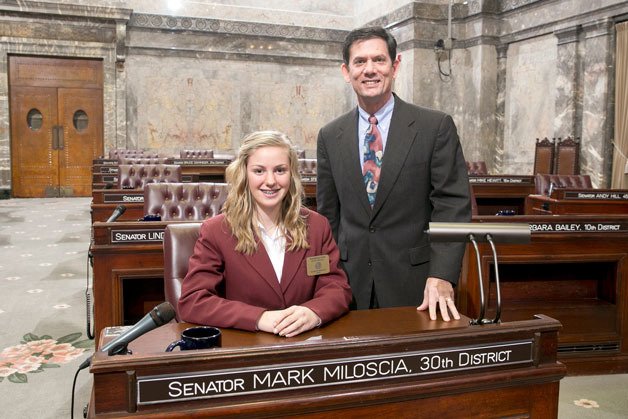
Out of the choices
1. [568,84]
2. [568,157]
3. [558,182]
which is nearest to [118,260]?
[558,182]

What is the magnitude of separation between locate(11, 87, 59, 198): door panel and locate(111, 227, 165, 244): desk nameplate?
37.2ft

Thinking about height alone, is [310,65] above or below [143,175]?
above

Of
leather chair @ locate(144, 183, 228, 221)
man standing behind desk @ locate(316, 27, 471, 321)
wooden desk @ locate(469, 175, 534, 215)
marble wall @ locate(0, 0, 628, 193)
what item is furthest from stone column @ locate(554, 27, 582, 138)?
man standing behind desk @ locate(316, 27, 471, 321)

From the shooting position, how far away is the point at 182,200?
4523 mm

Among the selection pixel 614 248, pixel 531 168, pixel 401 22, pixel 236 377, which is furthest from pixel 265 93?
pixel 236 377

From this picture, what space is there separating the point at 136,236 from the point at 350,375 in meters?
2.38

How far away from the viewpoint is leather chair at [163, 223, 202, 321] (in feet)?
8.17

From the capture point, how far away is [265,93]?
14.7 m

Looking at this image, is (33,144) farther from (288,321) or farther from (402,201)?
(288,321)

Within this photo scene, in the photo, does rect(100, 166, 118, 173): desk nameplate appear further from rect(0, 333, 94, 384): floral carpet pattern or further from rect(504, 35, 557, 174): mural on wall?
rect(504, 35, 557, 174): mural on wall

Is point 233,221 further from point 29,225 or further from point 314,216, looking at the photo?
point 29,225

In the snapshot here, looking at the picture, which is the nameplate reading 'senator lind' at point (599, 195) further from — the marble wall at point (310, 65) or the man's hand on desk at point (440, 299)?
the man's hand on desk at point (440, 299)

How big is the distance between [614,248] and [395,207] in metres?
2.15

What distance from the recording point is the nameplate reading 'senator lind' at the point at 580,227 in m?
3.73
